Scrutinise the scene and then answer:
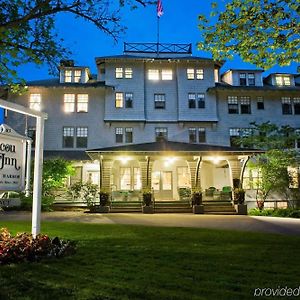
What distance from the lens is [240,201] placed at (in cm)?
2002

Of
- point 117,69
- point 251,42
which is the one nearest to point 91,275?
point 251,42

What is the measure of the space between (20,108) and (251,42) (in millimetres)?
9113

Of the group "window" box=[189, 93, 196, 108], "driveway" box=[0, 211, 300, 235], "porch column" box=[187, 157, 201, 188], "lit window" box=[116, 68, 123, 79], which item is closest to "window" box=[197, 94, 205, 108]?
"window" box=[189, 93, 196, 108]

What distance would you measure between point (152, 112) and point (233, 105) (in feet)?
24.9

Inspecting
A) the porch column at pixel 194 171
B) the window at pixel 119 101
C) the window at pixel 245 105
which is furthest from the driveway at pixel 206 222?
the window at pixel 245 105

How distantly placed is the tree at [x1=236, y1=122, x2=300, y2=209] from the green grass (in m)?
15.0

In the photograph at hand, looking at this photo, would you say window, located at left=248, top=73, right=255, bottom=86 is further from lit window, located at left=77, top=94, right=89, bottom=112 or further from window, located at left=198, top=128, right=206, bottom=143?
lit window, located at left=77, top=94, right=89, bottom=112

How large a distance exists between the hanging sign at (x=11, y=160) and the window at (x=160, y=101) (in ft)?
75.9

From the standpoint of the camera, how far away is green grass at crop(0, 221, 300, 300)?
15.0ft

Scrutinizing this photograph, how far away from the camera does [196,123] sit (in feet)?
93.2

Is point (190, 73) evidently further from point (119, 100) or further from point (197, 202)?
point (197, 202)

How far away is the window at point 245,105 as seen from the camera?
29.3 meters

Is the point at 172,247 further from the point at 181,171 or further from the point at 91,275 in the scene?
the point at 181,171

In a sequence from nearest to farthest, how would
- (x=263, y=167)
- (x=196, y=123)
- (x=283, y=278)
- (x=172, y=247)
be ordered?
1. (x=283, y=278)
2. (x=172, y=247)
3. (x=263, y=167)
4. (x=196, y=123)
